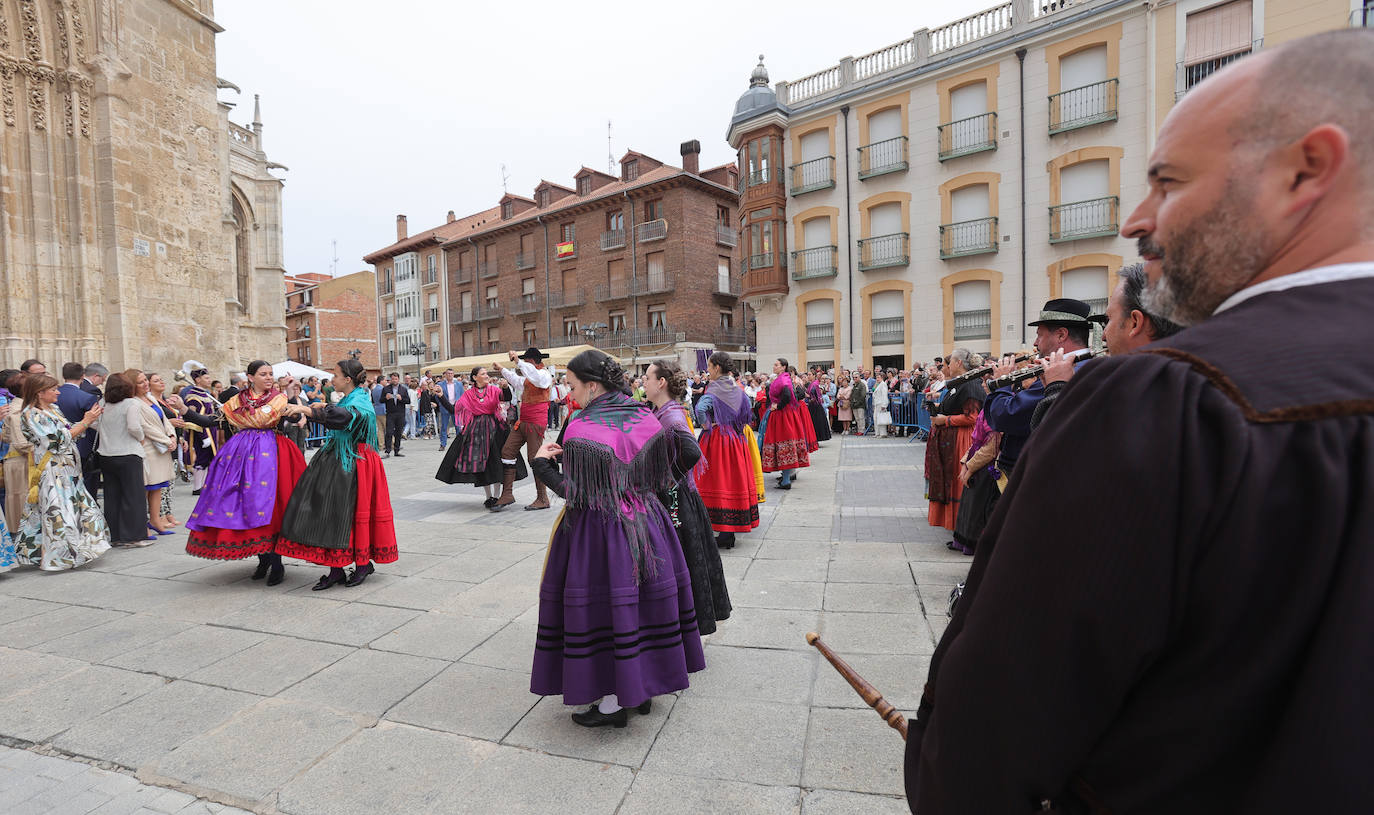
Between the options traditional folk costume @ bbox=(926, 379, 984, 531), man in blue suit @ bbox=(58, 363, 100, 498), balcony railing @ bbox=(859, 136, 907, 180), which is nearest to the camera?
traditional folk costume @ bbox=(926, 379, 984, 531)

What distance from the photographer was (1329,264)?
782mm

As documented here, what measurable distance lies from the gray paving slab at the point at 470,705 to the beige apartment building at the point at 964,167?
19370 mm

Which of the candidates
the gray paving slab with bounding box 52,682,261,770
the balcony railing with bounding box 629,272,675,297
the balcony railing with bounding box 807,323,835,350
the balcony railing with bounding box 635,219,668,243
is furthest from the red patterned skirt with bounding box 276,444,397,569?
the balcony railing with bounding box 635,219,668,243

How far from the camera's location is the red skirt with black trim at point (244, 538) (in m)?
5.24

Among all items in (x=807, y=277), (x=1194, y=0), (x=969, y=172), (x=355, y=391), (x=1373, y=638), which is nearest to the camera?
(x=1373, y=638)

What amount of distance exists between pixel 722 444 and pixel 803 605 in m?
2.40

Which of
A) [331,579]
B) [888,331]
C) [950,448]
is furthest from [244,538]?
[888,331]

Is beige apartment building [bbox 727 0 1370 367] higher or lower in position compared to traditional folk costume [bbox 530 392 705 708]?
higher

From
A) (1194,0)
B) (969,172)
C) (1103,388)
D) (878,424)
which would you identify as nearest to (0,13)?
(1103,388)

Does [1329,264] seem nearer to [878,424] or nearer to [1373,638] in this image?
[1373,638]

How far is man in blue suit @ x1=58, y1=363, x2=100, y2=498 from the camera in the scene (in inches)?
285

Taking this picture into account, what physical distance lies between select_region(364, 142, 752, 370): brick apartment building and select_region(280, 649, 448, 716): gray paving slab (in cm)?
2822

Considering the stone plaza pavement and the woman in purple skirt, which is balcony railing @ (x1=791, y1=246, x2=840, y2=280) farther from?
the woman in purple skirt

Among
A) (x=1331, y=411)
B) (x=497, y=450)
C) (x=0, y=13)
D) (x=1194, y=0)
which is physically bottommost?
(x=497, y=450)
